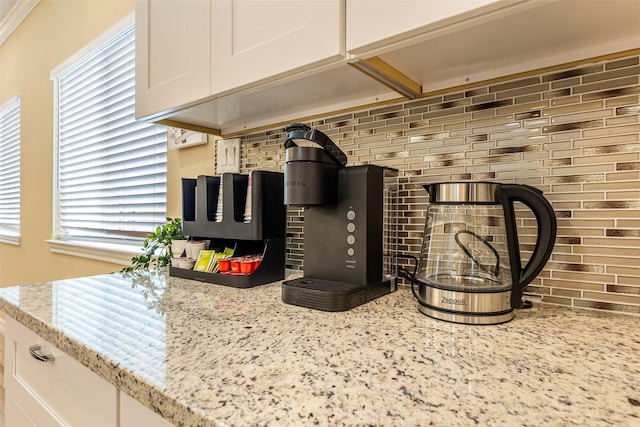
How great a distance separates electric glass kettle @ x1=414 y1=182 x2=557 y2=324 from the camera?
0.68 metres

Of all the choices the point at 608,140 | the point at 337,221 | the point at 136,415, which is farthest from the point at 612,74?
the point at 136,415

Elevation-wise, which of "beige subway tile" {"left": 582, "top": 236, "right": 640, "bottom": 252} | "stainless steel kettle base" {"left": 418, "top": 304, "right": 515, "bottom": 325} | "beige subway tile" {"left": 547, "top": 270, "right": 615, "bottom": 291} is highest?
"beige subway tile" {"left": 582, "top": 236, "right": 640, "bottom": 252}

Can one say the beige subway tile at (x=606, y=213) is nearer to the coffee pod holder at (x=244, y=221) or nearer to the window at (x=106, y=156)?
the coffee pod holder at (x=244, y=221)

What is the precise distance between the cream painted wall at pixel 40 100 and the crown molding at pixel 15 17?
4cm

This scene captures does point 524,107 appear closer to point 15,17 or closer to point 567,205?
point 567,205

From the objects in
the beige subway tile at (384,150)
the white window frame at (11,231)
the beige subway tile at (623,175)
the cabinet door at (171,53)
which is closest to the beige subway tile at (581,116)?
the beige subway tile at (623,175)

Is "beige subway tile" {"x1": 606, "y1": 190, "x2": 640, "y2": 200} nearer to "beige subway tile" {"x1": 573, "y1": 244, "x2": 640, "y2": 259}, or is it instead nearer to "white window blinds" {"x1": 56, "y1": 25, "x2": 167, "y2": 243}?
"beige subway tile" {"x1": 573, "y1": 244, "x2": 640, "y2": 259}

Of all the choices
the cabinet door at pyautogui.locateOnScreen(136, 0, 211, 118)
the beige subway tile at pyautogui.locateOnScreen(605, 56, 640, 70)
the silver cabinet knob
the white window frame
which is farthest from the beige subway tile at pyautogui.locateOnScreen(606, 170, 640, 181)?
the white window frame

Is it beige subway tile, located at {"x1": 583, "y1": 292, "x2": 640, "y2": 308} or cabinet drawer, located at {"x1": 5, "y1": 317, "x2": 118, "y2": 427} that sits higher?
beige subway tile, located at {"x1": 583, "y1": 292, "x2": 640, "y2": 308}

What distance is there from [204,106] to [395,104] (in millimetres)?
552

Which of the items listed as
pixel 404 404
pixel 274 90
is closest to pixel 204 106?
pixel 274 90

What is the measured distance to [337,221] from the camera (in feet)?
2.88

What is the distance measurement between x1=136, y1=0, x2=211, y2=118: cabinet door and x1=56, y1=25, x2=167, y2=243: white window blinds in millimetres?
673

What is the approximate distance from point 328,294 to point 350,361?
0.81ft
